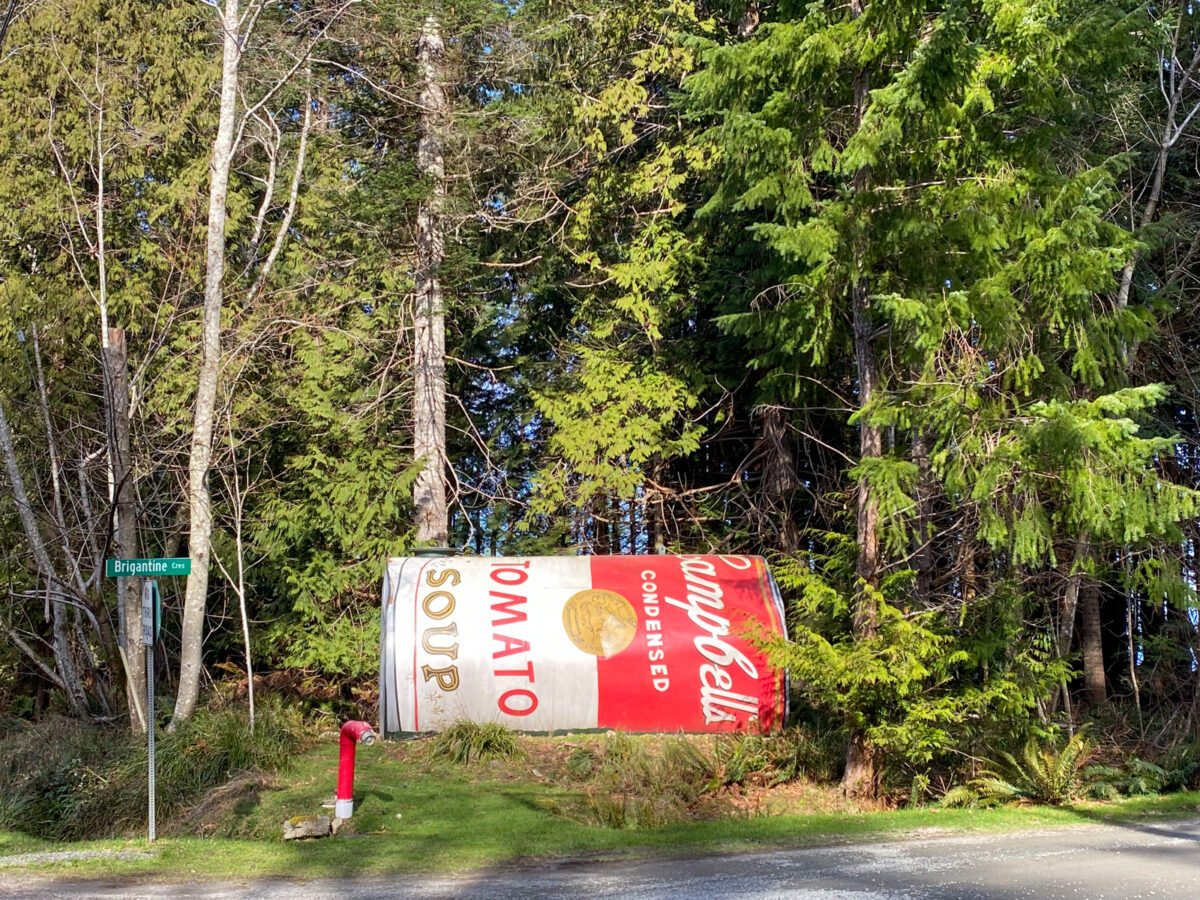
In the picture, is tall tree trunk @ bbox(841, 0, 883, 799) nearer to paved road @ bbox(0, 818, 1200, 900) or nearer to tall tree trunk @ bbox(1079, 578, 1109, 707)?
paved road @ bbox(0, 818, 1200, 900)

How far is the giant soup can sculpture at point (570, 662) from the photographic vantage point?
544 inches

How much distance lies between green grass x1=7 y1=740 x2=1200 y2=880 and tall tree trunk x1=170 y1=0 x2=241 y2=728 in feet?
8.61

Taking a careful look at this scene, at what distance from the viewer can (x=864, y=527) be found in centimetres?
1195

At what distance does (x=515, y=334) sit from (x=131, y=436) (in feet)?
24.7

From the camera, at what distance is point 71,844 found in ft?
32.5

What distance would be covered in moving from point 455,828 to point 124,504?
324 inches

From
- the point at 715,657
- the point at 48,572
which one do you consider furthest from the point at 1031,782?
the point at 48,572

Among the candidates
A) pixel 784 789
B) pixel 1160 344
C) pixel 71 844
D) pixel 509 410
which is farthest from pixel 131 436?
pixel 1160 344

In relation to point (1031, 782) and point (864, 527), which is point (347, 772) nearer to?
point (864, 527)

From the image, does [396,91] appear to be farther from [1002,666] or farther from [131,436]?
[1002,666]

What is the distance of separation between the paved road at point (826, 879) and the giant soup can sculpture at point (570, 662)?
479cm

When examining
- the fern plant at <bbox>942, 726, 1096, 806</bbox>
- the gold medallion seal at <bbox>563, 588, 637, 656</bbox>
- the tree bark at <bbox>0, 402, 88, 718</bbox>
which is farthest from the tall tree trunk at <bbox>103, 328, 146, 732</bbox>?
the fern plant at <bbox>942, 726, 1096, 806</bbox>

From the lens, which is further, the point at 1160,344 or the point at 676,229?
the point at 676,229

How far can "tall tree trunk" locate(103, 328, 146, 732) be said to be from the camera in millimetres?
14773
